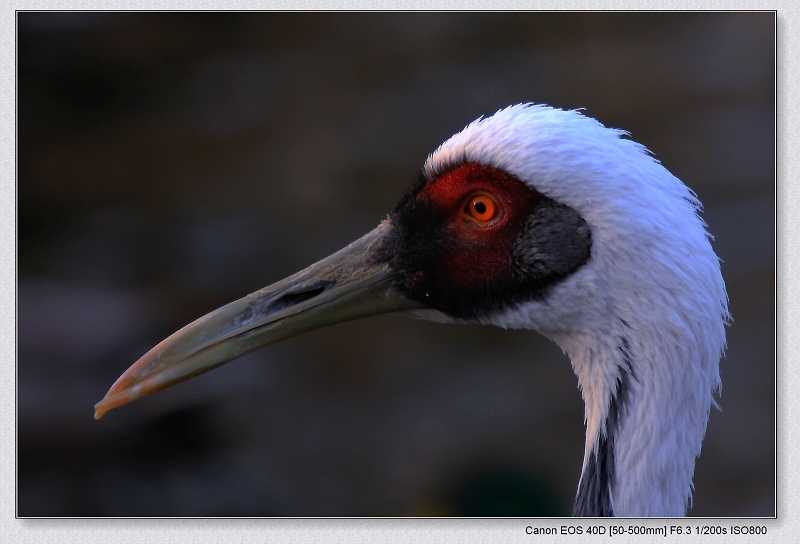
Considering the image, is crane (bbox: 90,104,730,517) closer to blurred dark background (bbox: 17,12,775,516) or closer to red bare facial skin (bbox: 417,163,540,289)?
red bare facial skin (bbox: 417,163,540,289)

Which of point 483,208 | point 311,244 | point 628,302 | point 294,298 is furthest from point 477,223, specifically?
point 311,244

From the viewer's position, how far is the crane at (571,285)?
2.40 meters

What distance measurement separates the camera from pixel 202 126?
5840mm

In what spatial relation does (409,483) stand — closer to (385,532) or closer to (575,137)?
(385,532)

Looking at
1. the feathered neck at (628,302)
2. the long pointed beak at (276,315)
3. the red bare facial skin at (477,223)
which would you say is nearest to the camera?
the feathered neck at (628,302)

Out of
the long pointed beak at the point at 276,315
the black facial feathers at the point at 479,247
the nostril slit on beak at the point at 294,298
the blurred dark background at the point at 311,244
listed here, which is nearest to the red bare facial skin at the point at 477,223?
the black facial feathers at the point at 479,247

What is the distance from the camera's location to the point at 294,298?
8.90ft

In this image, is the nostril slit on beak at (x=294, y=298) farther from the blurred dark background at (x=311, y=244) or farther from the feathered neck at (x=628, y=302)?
the blurred dark background at (x=311, y=244)

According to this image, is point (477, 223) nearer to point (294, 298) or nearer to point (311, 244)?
point (294, 298)

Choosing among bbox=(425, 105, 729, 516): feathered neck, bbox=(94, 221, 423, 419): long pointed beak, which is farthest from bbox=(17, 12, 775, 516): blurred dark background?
bbox=(94, 221, 423, 419): long pointed beak

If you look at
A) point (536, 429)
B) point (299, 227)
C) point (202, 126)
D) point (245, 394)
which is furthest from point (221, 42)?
point (536, 429)

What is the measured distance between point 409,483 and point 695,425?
124 inches

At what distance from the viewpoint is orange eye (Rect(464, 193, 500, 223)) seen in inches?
100

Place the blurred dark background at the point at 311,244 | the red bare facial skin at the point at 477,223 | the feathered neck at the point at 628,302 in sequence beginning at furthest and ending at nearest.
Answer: the blurred dark background at the point at 311,244 < the red bare facial skin at the point at 477,223 < the feathered neck at the point at 628,302
